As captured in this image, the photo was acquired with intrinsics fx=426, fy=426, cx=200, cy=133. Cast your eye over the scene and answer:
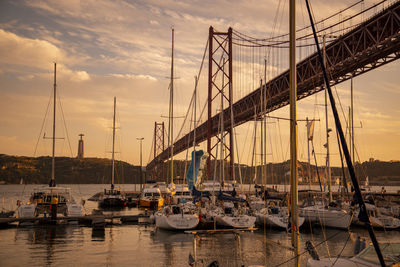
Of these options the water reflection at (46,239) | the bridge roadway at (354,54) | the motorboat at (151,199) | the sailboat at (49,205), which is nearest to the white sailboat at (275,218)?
the bridge roadway at (354,54)

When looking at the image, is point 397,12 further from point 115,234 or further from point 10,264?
point 10,264

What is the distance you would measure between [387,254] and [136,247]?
13.3 meters

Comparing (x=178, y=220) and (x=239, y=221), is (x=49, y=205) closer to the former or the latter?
(x=178, y=220)

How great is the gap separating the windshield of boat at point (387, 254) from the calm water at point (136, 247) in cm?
327

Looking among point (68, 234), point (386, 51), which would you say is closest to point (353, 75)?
point (386, 51)

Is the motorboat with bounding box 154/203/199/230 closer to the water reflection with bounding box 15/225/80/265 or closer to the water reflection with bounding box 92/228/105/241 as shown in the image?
the water reflection with bounding box 92/228/105/241

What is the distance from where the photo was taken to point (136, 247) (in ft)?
69.9

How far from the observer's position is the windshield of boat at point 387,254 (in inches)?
420

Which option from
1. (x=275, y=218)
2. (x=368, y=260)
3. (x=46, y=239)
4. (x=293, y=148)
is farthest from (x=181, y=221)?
(x=293, y=148)

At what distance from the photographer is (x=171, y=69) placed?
41188 millimetres

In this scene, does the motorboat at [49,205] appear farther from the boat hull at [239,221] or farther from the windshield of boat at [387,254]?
the windshield of boat at [387,254]

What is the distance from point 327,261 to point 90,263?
9.96 m

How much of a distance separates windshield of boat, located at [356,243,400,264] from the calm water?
3.27 m

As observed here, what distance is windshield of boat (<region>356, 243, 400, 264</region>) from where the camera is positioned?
35.0 feet
